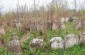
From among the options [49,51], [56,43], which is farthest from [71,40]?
[49,51]

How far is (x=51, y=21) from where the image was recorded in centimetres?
1098

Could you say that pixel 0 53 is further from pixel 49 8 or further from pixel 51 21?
pixel 49 8

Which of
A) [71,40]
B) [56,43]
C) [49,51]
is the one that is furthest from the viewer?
[71,40]

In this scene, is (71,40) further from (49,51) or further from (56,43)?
(49,51)

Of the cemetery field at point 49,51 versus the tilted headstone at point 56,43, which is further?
the tilted headstone at point 56,43

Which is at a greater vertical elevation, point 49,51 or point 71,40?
point 71,40

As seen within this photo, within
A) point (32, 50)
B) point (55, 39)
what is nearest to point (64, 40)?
point (55, 39)

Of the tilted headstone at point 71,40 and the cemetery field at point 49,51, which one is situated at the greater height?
the tilted headstone at point 71,40

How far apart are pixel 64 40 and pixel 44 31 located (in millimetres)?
1484

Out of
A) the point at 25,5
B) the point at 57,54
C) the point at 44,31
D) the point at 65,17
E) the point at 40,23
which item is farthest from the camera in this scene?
the point at 65,17

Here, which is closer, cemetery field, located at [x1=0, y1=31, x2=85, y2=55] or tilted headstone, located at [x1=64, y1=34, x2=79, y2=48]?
cemetery field, located at [x1=0, y1=31, x2=85, y2=55]

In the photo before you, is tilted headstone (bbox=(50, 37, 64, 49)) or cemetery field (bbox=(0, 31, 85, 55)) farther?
tilted headstone (bbox=(50, 37, 64, 49))

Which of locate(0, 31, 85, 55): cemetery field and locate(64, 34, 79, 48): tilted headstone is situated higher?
locate(64, 34, 79, 48): tilted headstone

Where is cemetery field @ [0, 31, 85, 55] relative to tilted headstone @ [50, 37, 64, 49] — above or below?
below
